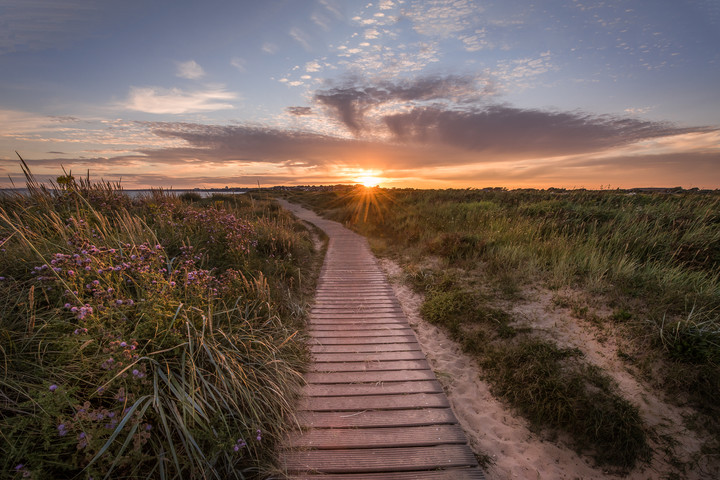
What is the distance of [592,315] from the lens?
4789 millimetres

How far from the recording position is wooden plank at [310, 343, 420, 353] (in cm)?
471

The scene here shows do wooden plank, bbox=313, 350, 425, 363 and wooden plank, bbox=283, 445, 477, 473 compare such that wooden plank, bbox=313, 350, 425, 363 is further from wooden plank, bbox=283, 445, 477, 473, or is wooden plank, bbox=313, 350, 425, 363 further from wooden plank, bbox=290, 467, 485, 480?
wooden plank, bbox=290, 467, 485, 480

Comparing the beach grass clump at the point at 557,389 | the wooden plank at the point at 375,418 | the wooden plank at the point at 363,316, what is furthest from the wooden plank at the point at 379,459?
the wooden plank at the point at 363,316

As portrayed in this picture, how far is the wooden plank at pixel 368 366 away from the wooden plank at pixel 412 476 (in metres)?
1.52

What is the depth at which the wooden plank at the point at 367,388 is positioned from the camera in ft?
12.3

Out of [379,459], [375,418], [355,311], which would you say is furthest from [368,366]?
[355,311]

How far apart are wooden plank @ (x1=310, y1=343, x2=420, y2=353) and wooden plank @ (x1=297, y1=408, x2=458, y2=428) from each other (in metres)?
1.26

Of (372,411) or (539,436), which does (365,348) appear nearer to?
(372,411)

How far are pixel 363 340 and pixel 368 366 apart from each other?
0.73 meters

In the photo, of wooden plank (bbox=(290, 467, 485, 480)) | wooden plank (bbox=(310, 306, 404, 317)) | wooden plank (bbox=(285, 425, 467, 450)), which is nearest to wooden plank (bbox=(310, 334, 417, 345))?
wooden plank (bbox=(310, 306, 404, 317))

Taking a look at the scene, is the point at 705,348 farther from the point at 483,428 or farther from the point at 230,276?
the point at 230,276

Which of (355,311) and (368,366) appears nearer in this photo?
(368,366)

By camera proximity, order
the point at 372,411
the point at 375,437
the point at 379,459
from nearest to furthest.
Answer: the point at 379,459, the point at 375,437, the point at 372,411

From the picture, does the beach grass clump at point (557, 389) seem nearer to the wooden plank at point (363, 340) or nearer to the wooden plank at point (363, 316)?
the wooden plank at point (363, 340)
